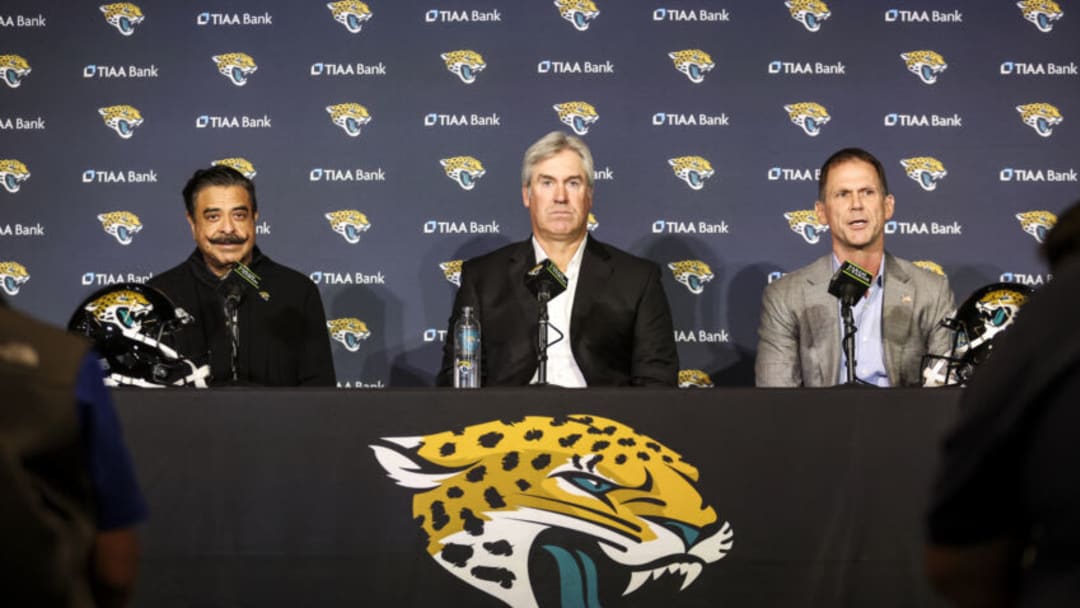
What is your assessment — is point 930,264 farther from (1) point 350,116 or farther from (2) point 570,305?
(1) point 350,116

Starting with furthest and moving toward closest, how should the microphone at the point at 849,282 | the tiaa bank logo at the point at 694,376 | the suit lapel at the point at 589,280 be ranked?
the tiaa bank logo at the point at 694,376 → the suit lapel at the point at 589,280 → the microphone at the point at 849,282

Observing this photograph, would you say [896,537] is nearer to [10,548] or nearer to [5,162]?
[10,548]

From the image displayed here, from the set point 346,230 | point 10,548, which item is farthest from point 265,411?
point 346,230

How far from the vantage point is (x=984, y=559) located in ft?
4.10

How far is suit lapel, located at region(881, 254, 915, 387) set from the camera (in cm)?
390

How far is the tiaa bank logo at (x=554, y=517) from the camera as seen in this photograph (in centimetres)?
283

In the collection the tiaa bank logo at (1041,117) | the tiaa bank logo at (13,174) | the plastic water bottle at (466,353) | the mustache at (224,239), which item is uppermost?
the tiaa bank logo at (1041,117)

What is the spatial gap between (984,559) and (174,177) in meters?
4.57

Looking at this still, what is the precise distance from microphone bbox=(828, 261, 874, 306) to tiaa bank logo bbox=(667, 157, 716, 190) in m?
2.06

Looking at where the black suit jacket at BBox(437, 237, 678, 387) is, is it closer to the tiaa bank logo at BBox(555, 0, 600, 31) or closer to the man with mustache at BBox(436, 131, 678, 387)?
the man with mustache at BBox(436, 131, 678, 387)

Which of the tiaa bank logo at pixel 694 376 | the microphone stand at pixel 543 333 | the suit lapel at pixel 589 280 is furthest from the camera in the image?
the tiaa bank logo at pixel 694 376

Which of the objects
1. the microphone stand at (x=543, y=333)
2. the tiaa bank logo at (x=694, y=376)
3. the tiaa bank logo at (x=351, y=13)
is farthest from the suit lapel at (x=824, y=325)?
the tiaa bank logo at (x=351, y=13)

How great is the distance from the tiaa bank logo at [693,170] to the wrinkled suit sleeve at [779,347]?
3.65ft

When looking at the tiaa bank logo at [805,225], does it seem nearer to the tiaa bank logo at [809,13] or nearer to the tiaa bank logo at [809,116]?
the tiaa bank logo at [809,116]
